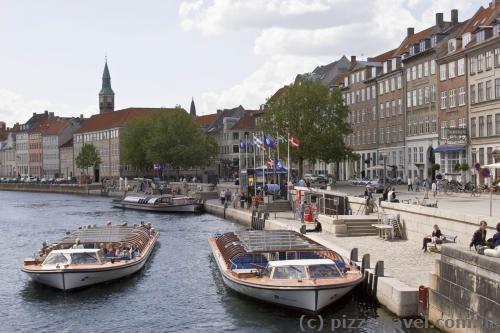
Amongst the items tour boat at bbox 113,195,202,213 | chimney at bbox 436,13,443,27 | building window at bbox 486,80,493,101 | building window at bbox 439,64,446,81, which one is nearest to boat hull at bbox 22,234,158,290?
building window at bbox 486,80,493,101

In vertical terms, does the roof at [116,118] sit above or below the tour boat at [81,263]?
above

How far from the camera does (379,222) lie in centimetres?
4103

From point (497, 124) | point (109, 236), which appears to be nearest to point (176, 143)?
point (497, 124)

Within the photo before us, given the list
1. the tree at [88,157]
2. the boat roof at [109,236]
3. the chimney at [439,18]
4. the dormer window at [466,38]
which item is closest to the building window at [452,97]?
the dormer window at [466,38]

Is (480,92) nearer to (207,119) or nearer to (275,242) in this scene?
(275,242)

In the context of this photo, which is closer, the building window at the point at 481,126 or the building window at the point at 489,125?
the building window at the point at 489,125

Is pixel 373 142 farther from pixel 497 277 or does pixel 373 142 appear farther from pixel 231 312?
pixel 497 277

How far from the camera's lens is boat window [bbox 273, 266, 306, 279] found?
2680 cm

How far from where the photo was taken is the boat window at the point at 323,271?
26781 mm

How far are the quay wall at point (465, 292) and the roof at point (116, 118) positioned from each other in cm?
15105

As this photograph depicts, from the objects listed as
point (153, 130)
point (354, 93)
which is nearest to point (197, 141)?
point (153, 130)

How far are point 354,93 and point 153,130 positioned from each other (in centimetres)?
4063

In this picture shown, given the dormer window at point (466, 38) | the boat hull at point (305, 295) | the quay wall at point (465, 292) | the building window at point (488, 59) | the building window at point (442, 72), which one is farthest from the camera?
the building window at point (442, 72)

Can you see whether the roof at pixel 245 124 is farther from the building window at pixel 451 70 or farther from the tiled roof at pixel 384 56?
the building window at pixel 451 70
